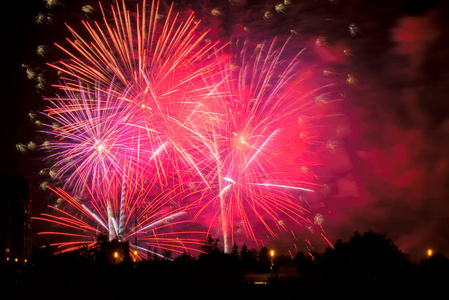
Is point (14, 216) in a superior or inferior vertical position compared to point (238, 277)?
superior

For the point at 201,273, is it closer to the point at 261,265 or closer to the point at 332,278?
the point at 332,278

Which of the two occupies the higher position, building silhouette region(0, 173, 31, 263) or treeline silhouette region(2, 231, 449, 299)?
building silhouette region(0, 173, 31, 263)

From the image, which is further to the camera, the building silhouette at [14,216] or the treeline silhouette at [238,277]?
the building silhouette at [14,216]

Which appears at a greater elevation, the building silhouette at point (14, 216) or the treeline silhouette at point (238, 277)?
the building silhouette at point (14, 216)

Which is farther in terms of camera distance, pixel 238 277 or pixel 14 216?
pixel 14 216

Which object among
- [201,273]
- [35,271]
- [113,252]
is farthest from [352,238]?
[113,252]
